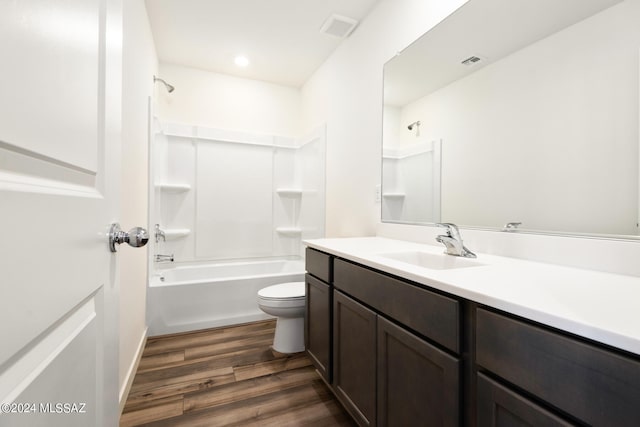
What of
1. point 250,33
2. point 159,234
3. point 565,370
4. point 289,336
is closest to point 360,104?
point 250,33

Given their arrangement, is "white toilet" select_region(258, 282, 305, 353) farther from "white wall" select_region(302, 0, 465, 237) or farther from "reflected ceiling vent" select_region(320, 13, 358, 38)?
"reflected ceiling vent" select_region(320, 13, 358, 38)

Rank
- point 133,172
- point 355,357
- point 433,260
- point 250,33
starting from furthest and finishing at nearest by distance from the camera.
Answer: point 250,33
point 133,172
point 433,260
point 355,357

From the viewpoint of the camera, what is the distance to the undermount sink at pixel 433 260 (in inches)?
49.8

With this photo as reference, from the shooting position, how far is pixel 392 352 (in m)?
1.06

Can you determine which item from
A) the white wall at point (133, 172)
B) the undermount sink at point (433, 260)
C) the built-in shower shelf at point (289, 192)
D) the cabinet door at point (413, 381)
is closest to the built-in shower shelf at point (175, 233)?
the white wall at point (133, 172)

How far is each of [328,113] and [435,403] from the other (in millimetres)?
2514

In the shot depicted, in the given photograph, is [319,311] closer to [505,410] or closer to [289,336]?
[289,336]

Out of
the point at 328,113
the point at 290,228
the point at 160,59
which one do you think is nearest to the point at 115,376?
the point at 328,113

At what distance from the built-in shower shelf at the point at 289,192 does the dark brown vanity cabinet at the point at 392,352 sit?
2.13 m

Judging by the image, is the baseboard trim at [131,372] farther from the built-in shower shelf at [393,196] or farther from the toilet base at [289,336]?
the built-in shower shelf at [393,196]

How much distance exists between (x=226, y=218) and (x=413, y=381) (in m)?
2.80

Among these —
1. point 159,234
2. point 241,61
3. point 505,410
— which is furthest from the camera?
point 241,61

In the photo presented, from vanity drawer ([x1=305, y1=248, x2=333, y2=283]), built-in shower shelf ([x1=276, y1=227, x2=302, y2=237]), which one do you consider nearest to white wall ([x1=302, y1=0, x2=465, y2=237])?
vanity drawer ([x1=305, y1=248, x2=333, y2=283])

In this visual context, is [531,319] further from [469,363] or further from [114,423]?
[114,423]
